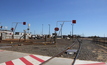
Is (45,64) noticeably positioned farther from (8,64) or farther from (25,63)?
(8,64)

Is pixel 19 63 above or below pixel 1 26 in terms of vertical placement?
below

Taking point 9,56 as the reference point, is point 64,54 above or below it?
below

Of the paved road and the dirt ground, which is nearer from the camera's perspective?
the paved road

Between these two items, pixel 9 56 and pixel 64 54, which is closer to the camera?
pixel 9 56

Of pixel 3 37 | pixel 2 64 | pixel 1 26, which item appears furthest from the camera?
pixel 1 26

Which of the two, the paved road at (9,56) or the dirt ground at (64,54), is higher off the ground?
the paved road at (9,56)

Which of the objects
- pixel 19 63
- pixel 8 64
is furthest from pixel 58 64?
pixel 8 64

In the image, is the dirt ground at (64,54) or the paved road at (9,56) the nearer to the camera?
the paved road at (9,56)

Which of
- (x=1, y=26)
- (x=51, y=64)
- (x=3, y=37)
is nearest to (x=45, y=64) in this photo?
(x=51, y=64)

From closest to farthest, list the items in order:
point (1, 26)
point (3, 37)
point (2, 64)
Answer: point (2, 64), point (3, 37), point (1, 26)

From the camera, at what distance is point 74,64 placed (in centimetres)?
738

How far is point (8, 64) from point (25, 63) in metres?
1.00

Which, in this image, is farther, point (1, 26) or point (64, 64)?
point (1, 26)

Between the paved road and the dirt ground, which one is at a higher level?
the paved road
